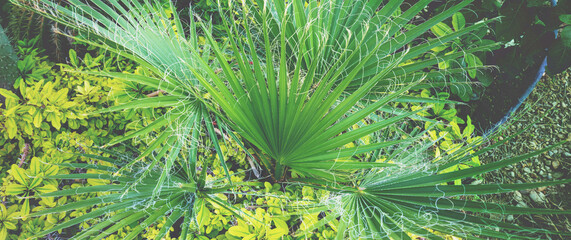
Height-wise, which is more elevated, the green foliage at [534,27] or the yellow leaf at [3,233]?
the green foliage at [534,27]

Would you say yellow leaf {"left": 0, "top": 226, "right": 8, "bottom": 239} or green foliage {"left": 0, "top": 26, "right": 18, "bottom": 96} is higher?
green foliage {"left": 0, "top": 26, "right": 18, "bottom": 96}

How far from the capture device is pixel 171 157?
898mm

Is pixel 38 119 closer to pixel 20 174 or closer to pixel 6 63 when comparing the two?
pixel 20 174

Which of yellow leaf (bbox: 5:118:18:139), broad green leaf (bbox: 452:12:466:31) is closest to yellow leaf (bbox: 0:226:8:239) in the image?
yellow leaf (bbox: 5:118:18:139)

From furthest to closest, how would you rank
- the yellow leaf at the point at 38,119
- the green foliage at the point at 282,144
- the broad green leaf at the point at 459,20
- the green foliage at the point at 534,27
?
the broad green leaf at the point at 459,20 < the green foliage at the point at 534,27 < the yellow leaf at the point at 38,119 < the green foliage at the point at 282,144

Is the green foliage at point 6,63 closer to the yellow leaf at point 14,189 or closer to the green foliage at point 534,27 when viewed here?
the yellow leaf at point 14,189

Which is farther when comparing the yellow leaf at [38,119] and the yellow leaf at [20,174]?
the yellow leaf at [38,119]

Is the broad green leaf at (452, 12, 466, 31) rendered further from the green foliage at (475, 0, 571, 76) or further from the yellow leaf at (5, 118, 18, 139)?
the yellow leaf at (5, 118, 18, 139)

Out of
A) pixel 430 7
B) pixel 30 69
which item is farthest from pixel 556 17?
pixel 30 69

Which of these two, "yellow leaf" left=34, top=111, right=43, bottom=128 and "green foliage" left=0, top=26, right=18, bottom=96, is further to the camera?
"green foliage" left=0, top=26, right=18, bottom=96

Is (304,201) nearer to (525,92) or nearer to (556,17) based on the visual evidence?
(556,17)

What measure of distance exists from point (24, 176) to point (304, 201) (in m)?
1.00

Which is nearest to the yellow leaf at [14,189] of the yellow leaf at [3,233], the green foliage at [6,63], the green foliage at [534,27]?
the yellow leaf at [3,233]

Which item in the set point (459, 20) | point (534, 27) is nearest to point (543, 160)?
point (534, 27)
